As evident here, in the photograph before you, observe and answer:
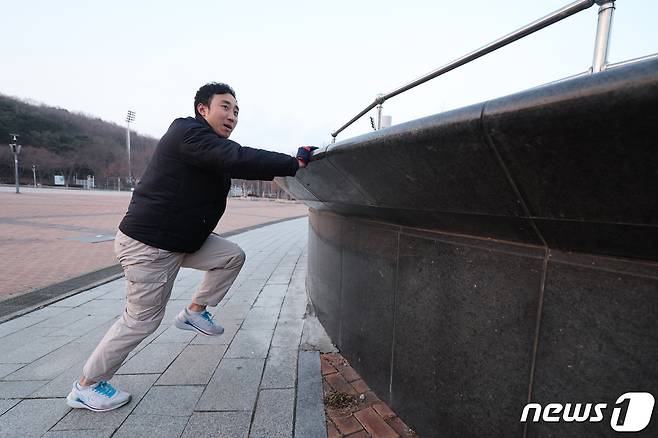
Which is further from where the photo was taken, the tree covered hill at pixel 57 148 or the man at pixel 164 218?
the tree covered hill at pixel 57 148

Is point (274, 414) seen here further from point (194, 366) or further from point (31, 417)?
point (31, 417)

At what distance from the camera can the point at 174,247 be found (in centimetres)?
213

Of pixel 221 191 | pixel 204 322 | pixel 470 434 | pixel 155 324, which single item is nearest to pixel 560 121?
pixel 470 434

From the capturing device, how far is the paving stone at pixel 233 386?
2.21 meters

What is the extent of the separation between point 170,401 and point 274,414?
697mm

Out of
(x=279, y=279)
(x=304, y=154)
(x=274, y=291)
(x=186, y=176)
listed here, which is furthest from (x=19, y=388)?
(x=279, y=279)

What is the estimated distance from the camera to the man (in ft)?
6.46

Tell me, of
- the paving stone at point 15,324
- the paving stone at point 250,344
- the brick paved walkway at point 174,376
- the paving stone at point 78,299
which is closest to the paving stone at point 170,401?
the brick paved walkway at point 174,376

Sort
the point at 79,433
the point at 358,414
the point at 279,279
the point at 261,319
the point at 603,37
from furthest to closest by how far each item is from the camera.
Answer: the point at 279,279 → the point at 261,319 → the point at 358,414 → the point at 79,433 → the point at 603,37

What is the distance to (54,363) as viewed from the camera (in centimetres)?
270

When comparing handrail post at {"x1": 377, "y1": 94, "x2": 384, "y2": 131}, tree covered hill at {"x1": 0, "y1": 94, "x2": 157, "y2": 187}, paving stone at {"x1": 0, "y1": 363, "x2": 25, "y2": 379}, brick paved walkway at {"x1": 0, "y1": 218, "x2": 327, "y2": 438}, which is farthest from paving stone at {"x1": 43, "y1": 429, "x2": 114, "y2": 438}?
tree covered hill at {"x1": 0, "y1": 94, "x2": 157, "y2": 187}

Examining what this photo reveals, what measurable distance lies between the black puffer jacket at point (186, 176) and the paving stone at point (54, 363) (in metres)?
1.41

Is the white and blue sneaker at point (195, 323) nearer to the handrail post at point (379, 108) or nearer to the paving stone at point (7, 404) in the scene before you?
the paving stone at point (7, 404)

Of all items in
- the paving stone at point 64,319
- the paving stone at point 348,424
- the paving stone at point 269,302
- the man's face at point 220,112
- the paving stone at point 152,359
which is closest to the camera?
the paving stone at point 348,424
